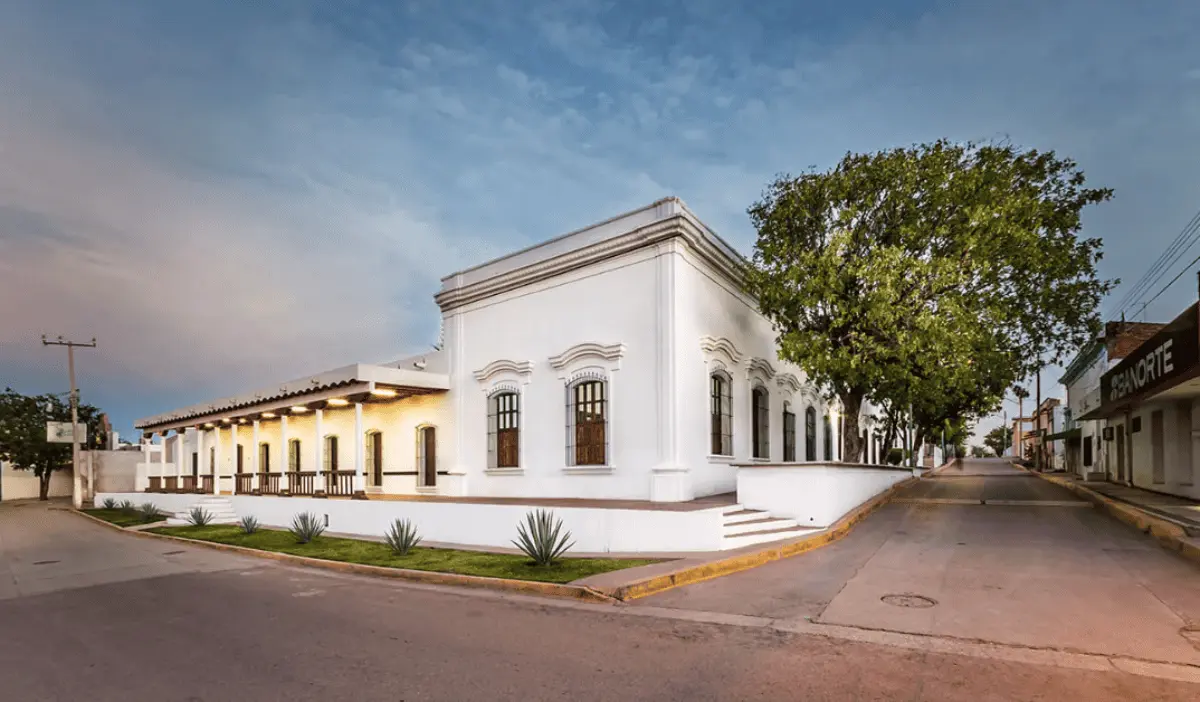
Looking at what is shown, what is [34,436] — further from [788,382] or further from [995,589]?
[995,589]

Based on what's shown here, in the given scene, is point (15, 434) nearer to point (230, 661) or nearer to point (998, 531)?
point (230, 661)

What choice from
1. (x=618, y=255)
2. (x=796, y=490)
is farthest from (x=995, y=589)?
(x=618, y=255)

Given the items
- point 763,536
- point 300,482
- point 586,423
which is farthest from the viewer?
point 300,482

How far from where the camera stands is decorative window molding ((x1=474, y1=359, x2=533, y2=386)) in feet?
57.6

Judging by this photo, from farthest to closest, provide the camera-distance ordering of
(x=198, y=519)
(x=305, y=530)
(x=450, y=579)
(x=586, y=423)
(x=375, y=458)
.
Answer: (x=375, y=458) → (x=198, y=519) → (x=586, y=423) → (x=305, y=530) → (x=450, y=579)

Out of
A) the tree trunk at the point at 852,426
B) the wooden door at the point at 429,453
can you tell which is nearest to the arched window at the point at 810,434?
the tree trunk at the point at 852,426

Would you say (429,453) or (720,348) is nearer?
(720,348)

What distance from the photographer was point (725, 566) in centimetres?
984

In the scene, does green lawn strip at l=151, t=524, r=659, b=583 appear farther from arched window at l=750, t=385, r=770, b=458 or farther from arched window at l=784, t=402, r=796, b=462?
arched window at l=784, t=402, r=796, b=462

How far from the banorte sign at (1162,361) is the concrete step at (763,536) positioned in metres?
8.45

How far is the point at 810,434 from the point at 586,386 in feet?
36.3

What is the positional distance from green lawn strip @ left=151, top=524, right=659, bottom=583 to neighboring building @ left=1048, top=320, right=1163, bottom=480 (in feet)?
69.8

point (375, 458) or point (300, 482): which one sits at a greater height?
point (375, 458)

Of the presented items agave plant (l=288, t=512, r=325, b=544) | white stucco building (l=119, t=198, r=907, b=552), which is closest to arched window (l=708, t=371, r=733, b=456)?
white stucco building (l=119, t=198, r=907, b=552)
